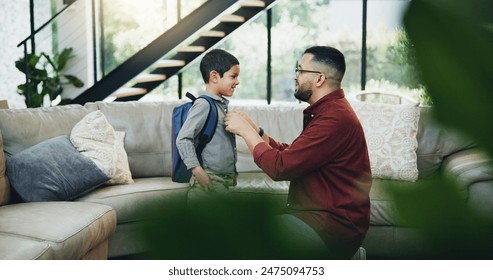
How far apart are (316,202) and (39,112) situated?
1911 mm

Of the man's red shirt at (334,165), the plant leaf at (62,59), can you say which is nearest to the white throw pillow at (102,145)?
the man's red shirt at (334,165)

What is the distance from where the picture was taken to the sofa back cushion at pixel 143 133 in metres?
3.20

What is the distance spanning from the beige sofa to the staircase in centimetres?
134

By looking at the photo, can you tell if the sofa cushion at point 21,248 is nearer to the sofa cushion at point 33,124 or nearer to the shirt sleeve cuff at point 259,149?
the shirt sleeve cuff at point 259,149

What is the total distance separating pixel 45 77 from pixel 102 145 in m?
2.91

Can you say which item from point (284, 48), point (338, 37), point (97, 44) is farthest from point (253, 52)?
point (97, 44)

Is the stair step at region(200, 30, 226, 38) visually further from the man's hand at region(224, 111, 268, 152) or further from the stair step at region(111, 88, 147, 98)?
the man's hand at region(224, 111, 268, 152)

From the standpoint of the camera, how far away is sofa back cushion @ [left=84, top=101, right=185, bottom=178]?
3.20m

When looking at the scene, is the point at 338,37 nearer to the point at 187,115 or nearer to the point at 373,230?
the point at 373,230

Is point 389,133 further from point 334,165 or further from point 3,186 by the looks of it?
point 3,186

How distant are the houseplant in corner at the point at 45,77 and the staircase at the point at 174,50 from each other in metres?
0.58

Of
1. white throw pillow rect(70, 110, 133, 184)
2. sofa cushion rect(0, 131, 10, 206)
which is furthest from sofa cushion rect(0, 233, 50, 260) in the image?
white throw pillow rect(70, 110, 133, 184)

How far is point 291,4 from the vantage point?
5348 mm

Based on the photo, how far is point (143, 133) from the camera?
10.7 ft
